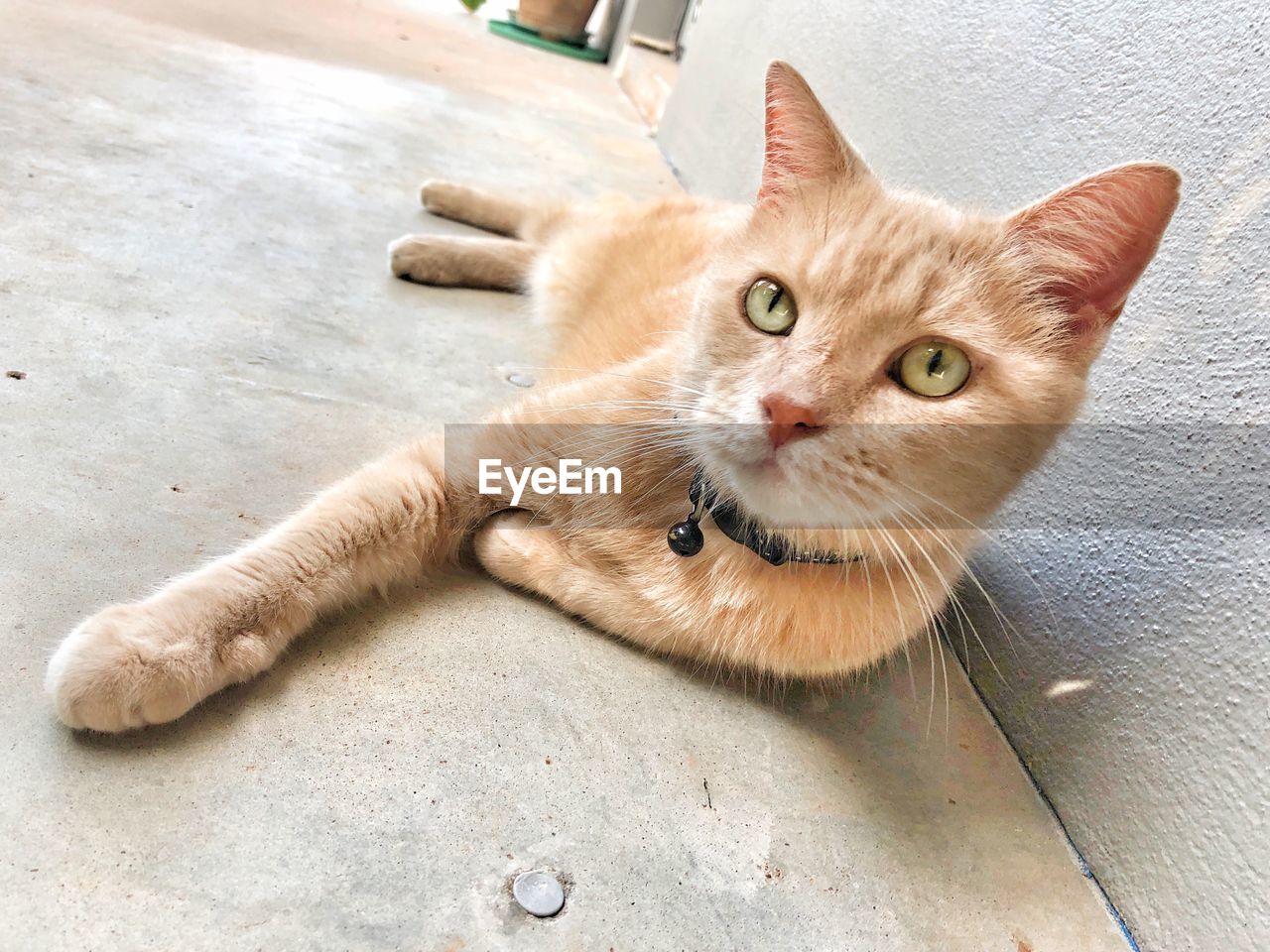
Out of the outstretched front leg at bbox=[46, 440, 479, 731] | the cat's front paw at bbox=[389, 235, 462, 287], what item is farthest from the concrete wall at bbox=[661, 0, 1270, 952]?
the cat's front paw at bbox=[389, 235, 462, 287]

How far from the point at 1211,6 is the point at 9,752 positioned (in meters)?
1.90

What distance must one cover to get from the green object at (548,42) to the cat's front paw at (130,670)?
707cm

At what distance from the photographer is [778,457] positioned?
0.96 metres

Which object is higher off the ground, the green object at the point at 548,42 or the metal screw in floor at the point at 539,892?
the green object at the point at 548,42

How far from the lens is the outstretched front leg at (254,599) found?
908 mm

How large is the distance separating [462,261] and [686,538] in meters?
1.46

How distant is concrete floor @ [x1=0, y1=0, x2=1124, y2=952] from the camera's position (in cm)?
86

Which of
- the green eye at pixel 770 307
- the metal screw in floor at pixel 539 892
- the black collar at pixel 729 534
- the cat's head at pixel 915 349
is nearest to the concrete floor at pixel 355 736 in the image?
the metal screw in floor at pixel 539 892

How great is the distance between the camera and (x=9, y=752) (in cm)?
87

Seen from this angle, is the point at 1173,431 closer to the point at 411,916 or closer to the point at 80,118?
the point at 411,916

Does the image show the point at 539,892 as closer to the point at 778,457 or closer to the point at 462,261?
the point at 778,457

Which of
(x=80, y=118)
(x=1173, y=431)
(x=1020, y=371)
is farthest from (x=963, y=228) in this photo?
(x=80, y=118)

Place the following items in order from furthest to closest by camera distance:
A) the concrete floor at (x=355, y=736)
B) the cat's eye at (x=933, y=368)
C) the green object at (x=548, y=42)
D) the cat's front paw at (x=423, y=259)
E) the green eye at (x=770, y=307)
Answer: the green object at (x=548, y=42) < the cat's front paw at (x=423, y=259) < the green eye at (x=770, y=307) < the cat's eye at (x=933, y=368) < the concrete floor at (x=355, y=736)

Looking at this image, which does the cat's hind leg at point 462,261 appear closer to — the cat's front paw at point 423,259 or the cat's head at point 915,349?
the cat's front paw at point 423,259
